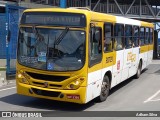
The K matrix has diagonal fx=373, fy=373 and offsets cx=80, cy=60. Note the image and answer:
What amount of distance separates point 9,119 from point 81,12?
3.33 metres

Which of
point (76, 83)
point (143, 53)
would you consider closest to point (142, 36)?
point (143, 53)

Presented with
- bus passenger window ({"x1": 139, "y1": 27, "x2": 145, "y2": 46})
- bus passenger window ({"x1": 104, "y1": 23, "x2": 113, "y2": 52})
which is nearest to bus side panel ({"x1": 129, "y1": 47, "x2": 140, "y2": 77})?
bus passenger window ({"x1": 139, "y1": 27, "x2": 145, "y2": 46})

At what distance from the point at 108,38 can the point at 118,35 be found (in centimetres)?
152

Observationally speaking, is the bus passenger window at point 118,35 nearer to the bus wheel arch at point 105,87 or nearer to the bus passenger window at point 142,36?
the bus wheel arch at point 105,87

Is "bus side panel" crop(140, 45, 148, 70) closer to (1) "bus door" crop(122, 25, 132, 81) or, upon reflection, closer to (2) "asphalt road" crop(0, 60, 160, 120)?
(1) "bus door" crop(122, 25, 132, 81)

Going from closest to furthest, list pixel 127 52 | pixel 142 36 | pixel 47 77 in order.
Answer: pixel 47 77
pixel 127 52
pixel 142 36

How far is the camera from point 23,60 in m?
10.1

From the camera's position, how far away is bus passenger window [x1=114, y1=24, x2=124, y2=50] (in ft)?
41.4

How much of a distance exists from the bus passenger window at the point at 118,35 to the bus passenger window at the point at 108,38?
73 centimetres

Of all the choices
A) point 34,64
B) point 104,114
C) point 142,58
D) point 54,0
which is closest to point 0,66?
point 142,58

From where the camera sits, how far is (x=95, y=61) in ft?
33.7

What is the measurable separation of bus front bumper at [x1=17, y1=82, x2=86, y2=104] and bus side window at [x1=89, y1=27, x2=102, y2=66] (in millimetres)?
924

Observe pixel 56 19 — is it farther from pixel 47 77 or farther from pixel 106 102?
pixel 106 102

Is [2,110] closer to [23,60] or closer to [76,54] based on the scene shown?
[23,60]
